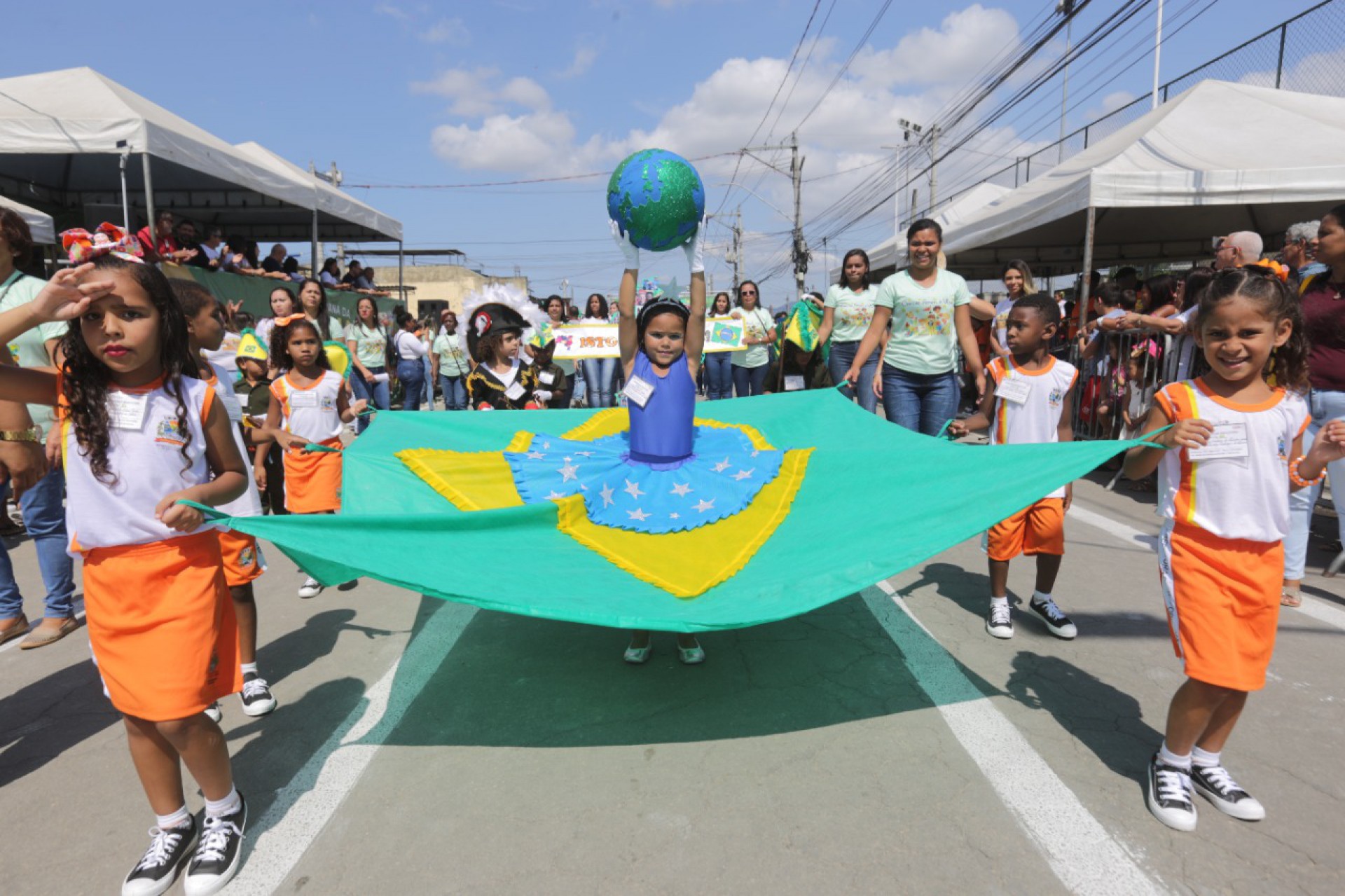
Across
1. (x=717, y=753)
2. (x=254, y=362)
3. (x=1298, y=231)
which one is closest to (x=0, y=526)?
(x=254, y=362)

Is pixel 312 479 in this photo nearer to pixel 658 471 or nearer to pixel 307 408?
pixel 307 408

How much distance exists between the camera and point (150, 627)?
2.21 meters

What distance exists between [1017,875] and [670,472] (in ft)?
6.88

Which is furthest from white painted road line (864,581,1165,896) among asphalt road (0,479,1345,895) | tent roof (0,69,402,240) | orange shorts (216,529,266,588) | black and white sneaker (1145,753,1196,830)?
tent roof (0,69,402,240)

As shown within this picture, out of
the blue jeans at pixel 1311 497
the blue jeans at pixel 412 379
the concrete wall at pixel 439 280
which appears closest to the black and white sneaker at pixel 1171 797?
the blue jeans at pixel 1311 497

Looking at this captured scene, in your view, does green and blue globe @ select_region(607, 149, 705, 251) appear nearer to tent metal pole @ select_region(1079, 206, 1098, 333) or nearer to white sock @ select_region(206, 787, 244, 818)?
white sock @ select_region(206, 787, 244, 818)

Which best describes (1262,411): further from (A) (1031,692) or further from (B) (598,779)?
(B) (598,779)

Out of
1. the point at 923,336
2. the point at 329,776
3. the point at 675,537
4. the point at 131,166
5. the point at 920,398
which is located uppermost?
the point at 131,166

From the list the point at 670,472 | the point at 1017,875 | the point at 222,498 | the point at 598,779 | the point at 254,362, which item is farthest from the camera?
the point at 254,362

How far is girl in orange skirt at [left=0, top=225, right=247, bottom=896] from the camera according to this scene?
2.19m

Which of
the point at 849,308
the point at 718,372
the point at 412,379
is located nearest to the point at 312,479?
the point at 849,308

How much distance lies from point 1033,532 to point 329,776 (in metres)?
3.39

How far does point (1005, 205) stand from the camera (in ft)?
36.1

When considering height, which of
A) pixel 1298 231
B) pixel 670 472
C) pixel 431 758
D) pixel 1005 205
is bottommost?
pixel 431 758
